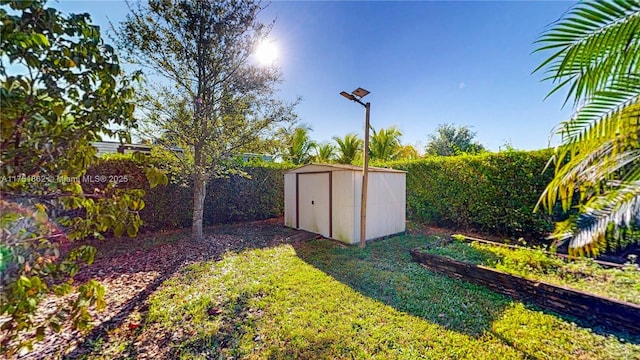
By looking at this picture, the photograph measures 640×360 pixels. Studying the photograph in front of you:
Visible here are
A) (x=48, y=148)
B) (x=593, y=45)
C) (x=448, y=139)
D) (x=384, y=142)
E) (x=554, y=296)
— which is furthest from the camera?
(x=448, y=139)

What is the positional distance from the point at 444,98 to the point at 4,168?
1024 cm

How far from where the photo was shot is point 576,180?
8.21 ft

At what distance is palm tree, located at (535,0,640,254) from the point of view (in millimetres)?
1922

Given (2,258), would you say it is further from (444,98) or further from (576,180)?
(444,98)

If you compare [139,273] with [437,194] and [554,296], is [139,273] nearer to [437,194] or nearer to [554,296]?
[554,296]

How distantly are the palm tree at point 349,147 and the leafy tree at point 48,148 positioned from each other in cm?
1334

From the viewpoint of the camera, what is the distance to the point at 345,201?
638cm

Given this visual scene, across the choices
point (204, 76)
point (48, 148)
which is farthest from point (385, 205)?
point (48, 148)

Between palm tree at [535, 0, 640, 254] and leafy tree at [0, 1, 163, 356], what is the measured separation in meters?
3.24

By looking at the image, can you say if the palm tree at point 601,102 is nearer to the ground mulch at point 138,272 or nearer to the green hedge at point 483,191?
the ground mulch at point 138,272

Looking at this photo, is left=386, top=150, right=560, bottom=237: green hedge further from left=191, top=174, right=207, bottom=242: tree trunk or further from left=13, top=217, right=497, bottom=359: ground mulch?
left=191, top=174, right=207, bottom=242: tree trunk

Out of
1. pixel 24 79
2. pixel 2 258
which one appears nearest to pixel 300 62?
pixel 24 79

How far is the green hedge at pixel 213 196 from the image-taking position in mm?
6434

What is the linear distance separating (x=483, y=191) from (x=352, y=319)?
5.85m
